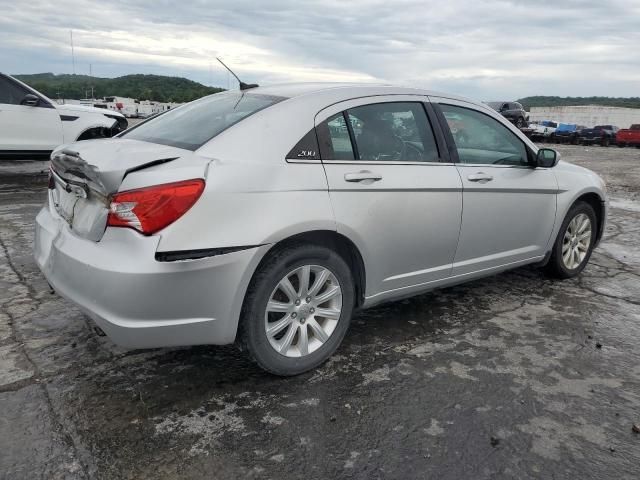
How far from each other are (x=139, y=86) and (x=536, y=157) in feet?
272

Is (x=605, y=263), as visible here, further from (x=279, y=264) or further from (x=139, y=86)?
(x=139, y=86)

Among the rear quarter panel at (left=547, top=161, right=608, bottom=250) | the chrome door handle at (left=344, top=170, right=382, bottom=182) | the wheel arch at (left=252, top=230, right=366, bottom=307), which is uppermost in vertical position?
the chrome door handle at (left=344, top=170, right=382, bottom=182)

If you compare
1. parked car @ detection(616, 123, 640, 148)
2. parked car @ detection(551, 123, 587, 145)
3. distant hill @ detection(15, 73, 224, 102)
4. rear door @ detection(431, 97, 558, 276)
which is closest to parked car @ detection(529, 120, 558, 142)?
parked car @ detection(551, 123, 587, 145)

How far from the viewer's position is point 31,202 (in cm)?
768

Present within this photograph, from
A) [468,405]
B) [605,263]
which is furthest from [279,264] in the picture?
[605,263]

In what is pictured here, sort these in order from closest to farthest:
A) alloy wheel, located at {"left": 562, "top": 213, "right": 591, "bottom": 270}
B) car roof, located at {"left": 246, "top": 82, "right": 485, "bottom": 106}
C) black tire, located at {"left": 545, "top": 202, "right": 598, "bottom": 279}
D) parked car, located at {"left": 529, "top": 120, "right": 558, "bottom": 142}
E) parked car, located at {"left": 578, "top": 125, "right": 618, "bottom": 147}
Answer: car roof, located at {"left": 246, "top": 82, "right": 485, "bottom": 106} → black tire, located at {"left": 545, "top": 202, "right": 598, "bottom": 279} → alloy wheel, located at {"left": 562, "top": 213, "right": 591, "bottom": 270} → parked car, located at {"left": 578, "top": 125, "right": 618, "bottom": 147} → parked car, located at {"left": 529, "top": 120, "right": 558, "bottom": 142}

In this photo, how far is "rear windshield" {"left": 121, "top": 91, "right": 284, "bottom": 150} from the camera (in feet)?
9.91

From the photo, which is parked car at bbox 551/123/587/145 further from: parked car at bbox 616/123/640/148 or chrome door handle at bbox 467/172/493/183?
chrome door handle at bbox 467/172/493/183

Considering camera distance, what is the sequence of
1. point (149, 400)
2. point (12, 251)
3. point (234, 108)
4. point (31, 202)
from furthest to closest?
1. point (31, 202)
2. point (12, 251)
3. point (234, 108)
4. point (149, 400)

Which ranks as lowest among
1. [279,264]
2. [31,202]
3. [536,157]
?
[31,202]

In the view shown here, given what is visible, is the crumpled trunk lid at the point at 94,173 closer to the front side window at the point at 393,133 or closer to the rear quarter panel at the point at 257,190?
the rear quarter panel at the point at 257,190

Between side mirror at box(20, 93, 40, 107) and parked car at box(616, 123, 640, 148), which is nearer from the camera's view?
side mirror at box(20, 93, 40, 107)

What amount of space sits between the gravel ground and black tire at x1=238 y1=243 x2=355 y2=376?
0.36 ft

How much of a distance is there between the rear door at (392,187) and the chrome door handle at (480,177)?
0.45 ft
